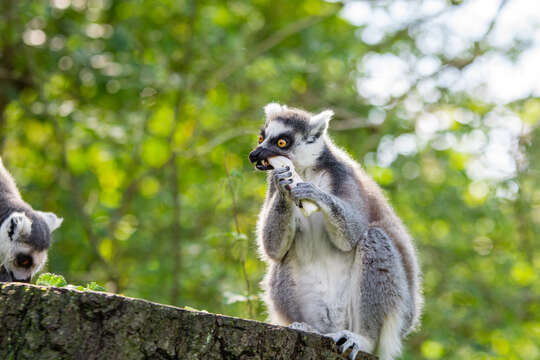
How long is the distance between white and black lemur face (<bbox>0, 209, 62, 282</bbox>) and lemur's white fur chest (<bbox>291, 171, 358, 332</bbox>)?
303 cm

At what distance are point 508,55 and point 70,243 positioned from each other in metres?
7.70

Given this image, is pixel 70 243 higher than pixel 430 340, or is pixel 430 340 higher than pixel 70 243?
pixel 430 340

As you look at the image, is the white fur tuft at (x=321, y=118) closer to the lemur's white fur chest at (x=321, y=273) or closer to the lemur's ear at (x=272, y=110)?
the lemur's ear at (x=272, y=110)

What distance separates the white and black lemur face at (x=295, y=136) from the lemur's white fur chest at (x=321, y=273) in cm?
26

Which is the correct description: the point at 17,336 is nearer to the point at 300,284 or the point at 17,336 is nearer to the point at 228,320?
the point at 228,320

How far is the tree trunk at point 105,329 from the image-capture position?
2.54 meters

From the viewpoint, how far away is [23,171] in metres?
10.8

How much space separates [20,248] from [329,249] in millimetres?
3395

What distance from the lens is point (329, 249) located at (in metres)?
4.66

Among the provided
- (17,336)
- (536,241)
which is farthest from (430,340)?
(17,336)

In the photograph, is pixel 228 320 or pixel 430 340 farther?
pixel 430 340

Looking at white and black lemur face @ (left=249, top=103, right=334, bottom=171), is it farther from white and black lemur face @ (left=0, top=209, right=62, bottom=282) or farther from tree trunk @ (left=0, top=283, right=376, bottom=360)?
white and black lemur face @ (left=0, top=209, right=62, bottom=282)

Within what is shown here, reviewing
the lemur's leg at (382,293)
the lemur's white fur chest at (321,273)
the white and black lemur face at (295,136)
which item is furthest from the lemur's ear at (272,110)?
the lemur's leg at (382,293)

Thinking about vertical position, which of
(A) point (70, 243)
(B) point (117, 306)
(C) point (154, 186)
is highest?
(B) point (117, 306)
